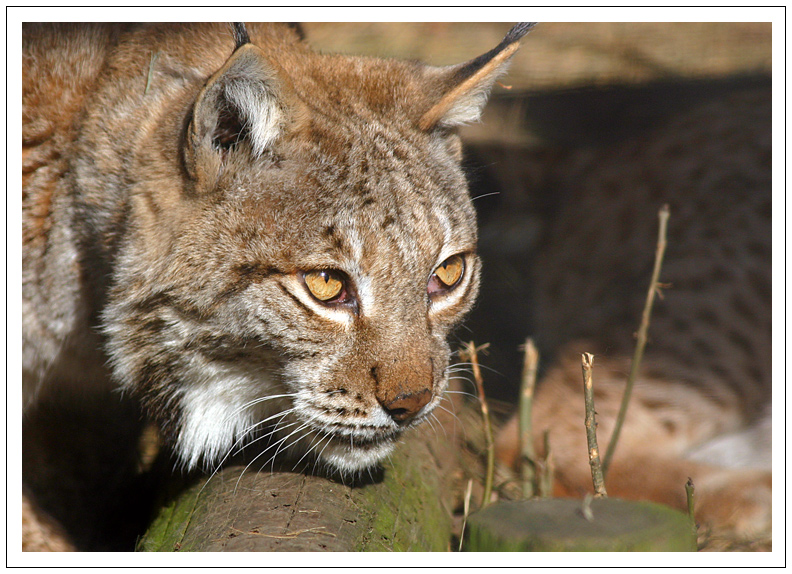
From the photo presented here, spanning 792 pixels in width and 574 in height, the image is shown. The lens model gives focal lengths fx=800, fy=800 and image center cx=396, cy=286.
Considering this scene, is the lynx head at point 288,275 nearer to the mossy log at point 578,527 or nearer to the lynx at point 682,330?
the mossy log at point 578,527

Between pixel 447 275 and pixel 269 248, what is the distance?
0.59 meters

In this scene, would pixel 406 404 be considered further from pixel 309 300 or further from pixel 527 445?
pixel 527 445

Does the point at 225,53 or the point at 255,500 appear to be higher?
the point at 225,53

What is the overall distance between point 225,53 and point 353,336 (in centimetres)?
107

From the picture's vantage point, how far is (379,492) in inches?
94.1

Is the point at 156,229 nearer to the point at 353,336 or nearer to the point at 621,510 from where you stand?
the point at 353,336

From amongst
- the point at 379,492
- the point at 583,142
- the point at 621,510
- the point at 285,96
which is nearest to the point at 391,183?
the point at 285,96

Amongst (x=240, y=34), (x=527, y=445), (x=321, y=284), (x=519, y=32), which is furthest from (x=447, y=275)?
(x=527, y=445)

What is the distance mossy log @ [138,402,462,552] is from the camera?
203 cm

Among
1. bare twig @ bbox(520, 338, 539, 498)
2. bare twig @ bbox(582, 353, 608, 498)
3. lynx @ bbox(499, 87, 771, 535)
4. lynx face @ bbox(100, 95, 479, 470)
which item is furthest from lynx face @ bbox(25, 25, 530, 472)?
lynx @ bbox(499, 87, 771, 535)

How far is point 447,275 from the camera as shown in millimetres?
2451

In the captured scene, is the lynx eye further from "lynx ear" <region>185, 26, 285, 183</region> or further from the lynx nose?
"lynx ear" <region>185, 26, 285, 183</region>

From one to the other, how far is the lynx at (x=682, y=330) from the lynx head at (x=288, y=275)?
1.97 m

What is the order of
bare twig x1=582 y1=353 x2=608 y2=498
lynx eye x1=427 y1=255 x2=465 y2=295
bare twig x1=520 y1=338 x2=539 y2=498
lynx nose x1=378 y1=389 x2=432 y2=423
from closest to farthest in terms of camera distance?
lynx nose x1=378 y1=389 x2=432 y2=423, bare twig x1=582 y1=353 x2=608 y2=498, lynx eye x1=427 y1=255 x2=465 y2=295, bare twig x1=520 y1=338 x2=539 y2=498
